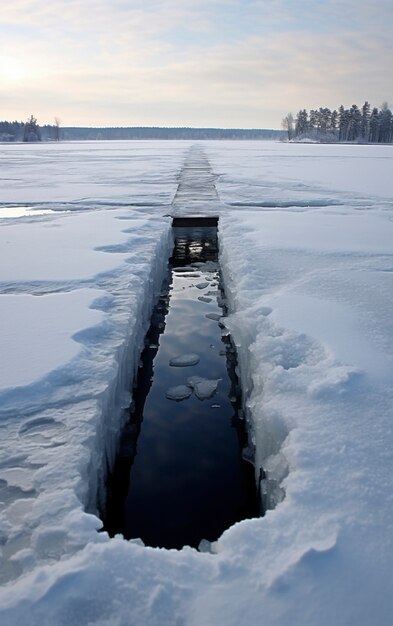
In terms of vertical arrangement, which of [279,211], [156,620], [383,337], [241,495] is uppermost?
[279,211]

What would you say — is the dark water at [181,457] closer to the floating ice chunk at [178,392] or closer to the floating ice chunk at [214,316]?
the floating ice chunk at [178,392]

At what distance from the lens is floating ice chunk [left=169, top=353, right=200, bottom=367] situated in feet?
19.0

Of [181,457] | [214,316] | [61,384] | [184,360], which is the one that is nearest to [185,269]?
[214,316]

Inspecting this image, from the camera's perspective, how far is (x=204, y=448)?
4246 millimetres

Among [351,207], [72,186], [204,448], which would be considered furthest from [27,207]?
[204,448]

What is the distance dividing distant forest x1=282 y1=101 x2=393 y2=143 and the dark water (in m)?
98.6

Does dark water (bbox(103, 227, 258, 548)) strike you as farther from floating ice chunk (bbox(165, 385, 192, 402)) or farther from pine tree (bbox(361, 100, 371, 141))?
pine tree (bbox(361, 100, 371, 141))

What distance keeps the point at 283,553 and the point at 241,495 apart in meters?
1.75

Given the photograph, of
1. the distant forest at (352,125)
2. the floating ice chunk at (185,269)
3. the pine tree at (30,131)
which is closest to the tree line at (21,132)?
the pine tree at (30,131)

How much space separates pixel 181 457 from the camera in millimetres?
4141

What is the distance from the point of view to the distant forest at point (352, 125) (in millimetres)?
92188

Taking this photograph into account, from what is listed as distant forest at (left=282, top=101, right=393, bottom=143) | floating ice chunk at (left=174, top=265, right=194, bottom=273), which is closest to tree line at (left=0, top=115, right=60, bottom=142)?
distant forest at (left=282, top=101, right=393, bottom=143)

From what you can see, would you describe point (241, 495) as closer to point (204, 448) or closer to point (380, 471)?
point (204, 448)

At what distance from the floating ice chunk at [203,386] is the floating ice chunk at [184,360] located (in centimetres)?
37
